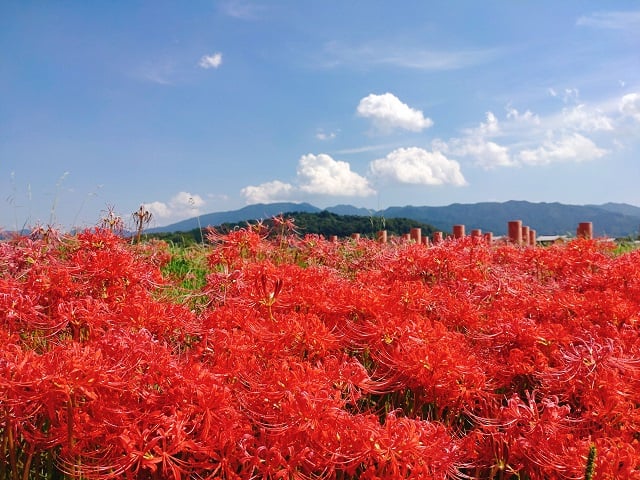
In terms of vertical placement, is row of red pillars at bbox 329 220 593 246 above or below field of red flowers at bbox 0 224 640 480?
above

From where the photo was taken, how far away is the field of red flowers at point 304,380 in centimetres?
186

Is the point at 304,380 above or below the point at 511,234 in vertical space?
below

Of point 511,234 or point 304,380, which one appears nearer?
point 304,380

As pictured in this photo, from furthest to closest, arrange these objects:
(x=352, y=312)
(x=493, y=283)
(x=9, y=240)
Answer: (x=9, y=240), (x=493, y=283), (x=352, y=312)

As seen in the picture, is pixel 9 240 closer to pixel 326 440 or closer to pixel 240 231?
pixel 240 231

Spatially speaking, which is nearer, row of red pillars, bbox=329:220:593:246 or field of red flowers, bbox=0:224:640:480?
field of red flowers, bbox=0:224:640:480

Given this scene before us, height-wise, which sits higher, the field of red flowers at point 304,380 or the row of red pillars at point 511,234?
the row of red pillars at point 511,234

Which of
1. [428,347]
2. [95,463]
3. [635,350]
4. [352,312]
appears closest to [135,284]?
[352,312]

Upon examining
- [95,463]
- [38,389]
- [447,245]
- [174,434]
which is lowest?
[95,463]

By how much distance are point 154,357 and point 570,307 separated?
2.43 meters

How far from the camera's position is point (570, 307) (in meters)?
3.50

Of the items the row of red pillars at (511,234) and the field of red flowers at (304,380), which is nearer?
the field of red flowers at (304,380)

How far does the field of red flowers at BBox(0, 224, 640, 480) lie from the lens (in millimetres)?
1858

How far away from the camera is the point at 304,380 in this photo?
6.70ft
